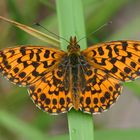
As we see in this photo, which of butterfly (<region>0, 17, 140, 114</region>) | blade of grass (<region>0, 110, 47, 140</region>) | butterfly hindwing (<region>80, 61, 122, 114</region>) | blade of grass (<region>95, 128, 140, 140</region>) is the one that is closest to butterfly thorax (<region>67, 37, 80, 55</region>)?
butterfly (<region>0, 17, 140, 114</region>)

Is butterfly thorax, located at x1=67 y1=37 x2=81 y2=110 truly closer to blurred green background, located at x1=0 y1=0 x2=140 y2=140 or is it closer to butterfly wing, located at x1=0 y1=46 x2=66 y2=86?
butterfly wing, located at x1=0 y1=46 x2=66 y2=86

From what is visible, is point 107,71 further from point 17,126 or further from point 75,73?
point 17,126

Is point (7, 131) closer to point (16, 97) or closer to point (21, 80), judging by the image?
point (16, 97)

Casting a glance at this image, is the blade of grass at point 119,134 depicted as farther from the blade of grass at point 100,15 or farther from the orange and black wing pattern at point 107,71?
the blade of grass at point 100,15

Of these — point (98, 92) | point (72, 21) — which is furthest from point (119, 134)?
point (72, 21)

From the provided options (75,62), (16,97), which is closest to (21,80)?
(75,62)

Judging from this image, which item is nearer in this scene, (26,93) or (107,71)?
(107,71)

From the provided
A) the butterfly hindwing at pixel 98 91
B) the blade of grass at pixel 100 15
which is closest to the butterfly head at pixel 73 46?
the butterfly hindwing at pixel 98 91

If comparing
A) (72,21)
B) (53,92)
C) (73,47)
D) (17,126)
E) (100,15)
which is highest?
(100,15)
